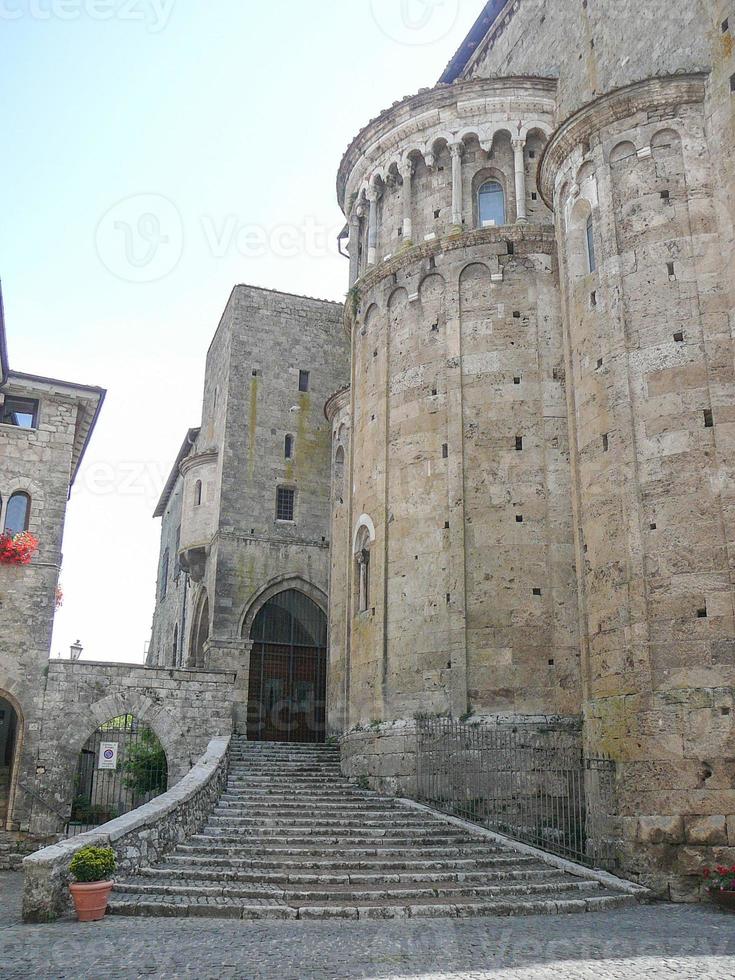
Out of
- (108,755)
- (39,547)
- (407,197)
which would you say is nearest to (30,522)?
(39,547)

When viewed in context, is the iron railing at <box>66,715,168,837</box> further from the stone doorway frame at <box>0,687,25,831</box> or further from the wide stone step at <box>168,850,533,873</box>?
the wide stone step at <box>168,850,533,873</box>

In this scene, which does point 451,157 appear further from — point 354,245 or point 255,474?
point 255,474

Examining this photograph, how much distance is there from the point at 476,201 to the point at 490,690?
12.4 m

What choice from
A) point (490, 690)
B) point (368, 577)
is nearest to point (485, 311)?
point (368, 577)

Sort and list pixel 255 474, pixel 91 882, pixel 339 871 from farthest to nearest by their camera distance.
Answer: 1. pixel 255 474
2. pixel 339 871
3. pixel 91 882

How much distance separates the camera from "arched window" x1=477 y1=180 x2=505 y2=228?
24062mm

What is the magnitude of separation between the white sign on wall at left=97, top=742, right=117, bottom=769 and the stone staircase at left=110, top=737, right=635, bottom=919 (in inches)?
212

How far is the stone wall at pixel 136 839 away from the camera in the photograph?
10.9 meters

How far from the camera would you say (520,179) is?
2358cm

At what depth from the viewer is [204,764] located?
1875 cm

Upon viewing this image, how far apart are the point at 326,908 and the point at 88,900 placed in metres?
2.85

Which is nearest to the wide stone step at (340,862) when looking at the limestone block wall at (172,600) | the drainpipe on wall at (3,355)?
the drainpipe on wall at (3,355)

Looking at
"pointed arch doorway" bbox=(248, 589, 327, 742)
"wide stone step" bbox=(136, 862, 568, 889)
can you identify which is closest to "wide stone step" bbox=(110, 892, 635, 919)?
"wide stone step" bbox=(136, 862, 568, 889)

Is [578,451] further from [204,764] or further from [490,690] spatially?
[204,764]
